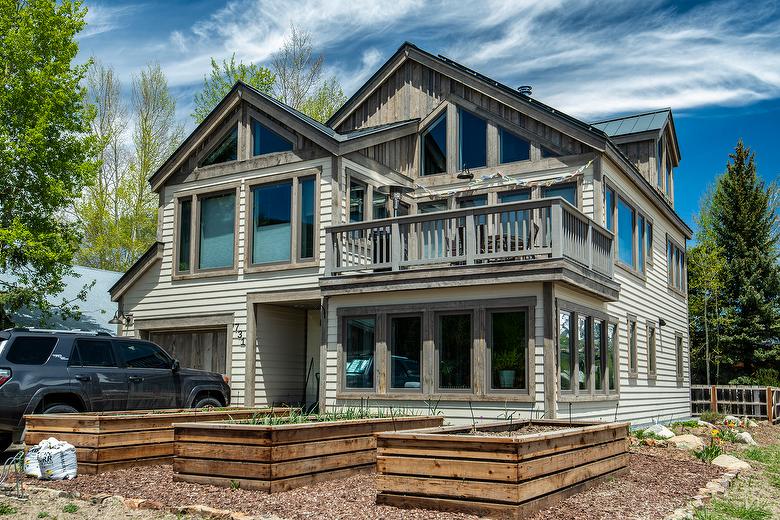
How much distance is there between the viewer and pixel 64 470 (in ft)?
32.4

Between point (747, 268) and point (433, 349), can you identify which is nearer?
point (433, 349)

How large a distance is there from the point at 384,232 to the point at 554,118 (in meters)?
4.36

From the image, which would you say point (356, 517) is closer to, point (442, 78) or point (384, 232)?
point (384, 232)

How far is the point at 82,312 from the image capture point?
23.8 m

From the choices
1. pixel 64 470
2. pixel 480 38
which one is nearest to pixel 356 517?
pixel 64 470

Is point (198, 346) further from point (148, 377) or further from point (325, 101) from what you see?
point (325, 101)

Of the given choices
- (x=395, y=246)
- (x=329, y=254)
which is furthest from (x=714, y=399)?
(x=329, y=254)

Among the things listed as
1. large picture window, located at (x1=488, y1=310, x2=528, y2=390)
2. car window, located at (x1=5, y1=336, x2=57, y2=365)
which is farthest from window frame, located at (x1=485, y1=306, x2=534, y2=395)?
car window, located at (x1=5, y1=336, x2=57, y2=365)

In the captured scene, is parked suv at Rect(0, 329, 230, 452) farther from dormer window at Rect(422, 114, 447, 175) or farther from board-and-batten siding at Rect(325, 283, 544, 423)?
Answer: dormer window at Rect(422, 114, 447, 175)

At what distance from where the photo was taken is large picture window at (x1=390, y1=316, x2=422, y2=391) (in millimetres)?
14586

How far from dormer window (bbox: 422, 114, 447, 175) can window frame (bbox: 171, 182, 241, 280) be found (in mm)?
4230

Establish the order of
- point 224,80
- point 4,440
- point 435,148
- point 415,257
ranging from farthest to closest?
point 224,80 → point 435,148 → point 415,257 → point 4,440

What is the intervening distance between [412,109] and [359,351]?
21.3ft

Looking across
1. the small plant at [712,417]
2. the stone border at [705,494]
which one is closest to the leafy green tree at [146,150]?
the small plant at [712,417]
